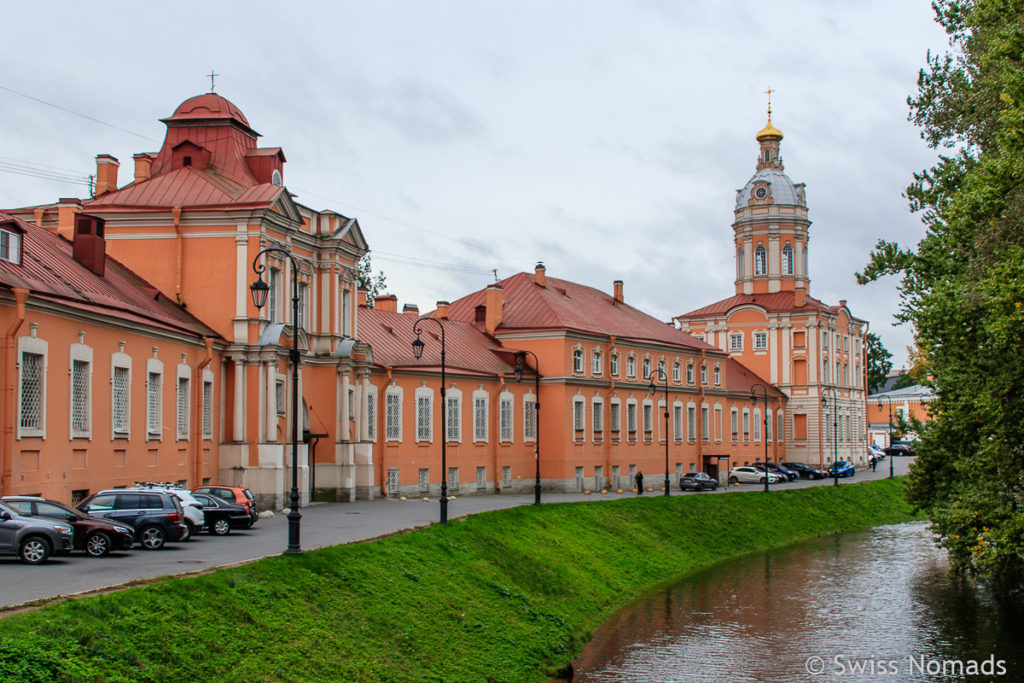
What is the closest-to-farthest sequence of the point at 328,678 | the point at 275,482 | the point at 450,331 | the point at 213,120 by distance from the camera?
the point at 328,678 → the point at 275,482 → the point at 213,120 → the point at 450,331

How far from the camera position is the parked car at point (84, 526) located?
960 inches

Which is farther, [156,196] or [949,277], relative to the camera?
[156,196]

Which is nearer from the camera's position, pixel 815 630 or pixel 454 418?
pixel 815 630

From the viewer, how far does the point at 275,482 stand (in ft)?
135

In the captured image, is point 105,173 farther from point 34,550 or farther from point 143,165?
point 34,550

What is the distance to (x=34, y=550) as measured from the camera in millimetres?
23344

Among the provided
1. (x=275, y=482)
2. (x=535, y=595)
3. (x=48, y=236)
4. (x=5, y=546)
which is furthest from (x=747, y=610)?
(x=48, y=236)

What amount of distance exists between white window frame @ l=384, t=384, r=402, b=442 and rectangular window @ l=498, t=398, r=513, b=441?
8.08 meters

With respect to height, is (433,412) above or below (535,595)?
above

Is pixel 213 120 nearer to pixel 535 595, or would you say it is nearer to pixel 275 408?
pixel 275 408

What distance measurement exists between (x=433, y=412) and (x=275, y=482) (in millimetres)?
15622

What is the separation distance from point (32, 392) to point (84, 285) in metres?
5.78

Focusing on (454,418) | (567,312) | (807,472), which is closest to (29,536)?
(454,418)

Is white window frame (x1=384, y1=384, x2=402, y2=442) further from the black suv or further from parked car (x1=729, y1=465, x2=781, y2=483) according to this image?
parked car (x1=729, y1=465, x2=781, y2=483)
